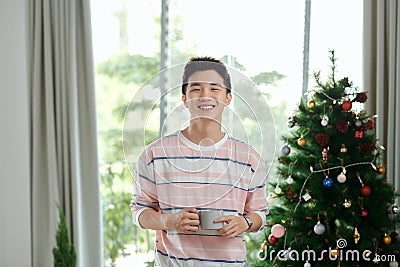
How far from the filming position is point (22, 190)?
128 inches

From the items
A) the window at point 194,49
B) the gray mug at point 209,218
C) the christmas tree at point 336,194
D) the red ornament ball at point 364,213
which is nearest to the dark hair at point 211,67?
the gray mug at point 209,218

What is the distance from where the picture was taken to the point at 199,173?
181cm

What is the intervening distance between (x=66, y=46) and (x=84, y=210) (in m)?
0.89

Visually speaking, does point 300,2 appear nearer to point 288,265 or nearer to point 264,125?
point 288,265

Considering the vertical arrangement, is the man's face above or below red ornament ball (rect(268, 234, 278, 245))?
above

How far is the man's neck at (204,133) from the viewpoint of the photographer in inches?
71.7

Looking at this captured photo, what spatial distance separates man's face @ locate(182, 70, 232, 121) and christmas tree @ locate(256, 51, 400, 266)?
1.16m

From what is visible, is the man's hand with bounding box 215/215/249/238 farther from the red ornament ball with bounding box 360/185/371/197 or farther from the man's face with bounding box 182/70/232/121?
the red ornament ball with bounding box 360/185/371/197

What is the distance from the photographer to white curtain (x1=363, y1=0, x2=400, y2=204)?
11.1 feet

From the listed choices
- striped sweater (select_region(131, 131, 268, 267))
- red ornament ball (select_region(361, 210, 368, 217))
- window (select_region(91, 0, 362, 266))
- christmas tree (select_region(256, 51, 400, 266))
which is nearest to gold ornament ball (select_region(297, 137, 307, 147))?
christmas tree (select_region(256, 51, 400, 266))

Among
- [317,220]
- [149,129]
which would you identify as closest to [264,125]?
[149,129]

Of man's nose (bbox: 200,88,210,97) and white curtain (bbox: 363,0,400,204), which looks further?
white curtain (bbox: 363,0,400,204)

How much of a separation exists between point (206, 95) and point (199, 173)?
0.74 ft

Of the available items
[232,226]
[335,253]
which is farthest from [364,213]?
[232,226]
